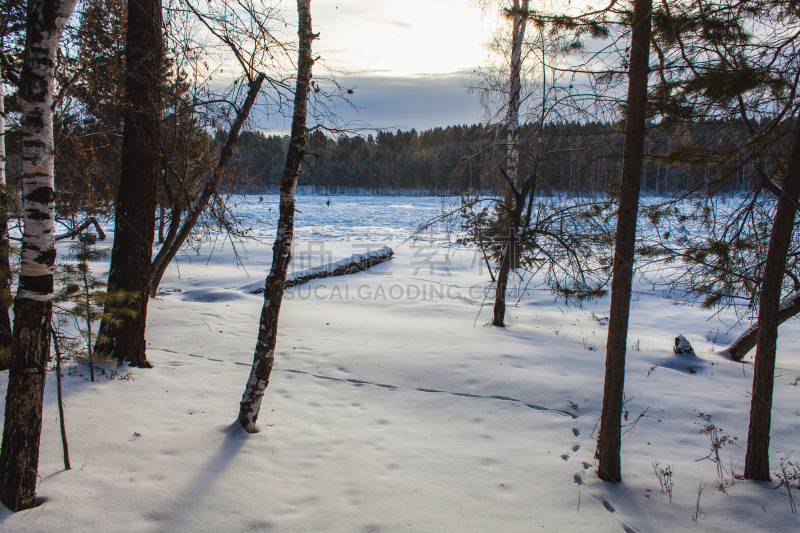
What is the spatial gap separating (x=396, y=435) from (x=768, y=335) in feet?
12.1

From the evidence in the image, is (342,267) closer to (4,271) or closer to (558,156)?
(558,156)

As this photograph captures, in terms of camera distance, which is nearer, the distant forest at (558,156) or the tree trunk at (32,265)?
the tree trunk at (32,265)

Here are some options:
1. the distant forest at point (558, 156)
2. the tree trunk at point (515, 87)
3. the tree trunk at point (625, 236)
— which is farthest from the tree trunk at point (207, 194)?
the tree trunk at point (515, 87)

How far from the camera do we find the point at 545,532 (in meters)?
3.05

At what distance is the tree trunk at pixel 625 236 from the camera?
130 inches

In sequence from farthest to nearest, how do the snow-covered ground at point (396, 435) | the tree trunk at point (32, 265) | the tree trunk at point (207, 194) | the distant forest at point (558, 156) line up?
the tree trunk at point (207, 194) < the distant forest at point (558, 156) < the snow-covered ground at point (396, 435) < the tree trunk at point (32, 265)

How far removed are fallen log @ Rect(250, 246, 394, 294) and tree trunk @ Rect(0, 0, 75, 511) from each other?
8776 millimetres

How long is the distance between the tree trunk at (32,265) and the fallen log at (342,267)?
8.78 m

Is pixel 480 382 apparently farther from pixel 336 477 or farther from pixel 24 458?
pixel 24 458

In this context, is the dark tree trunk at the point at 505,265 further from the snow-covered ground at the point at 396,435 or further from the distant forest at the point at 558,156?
the distant forest at the point at 558,156

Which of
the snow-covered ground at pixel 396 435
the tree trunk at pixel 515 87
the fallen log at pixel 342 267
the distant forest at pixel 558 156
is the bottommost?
the snow-covered ground at pixel 396 435

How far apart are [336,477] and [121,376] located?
3.29 m

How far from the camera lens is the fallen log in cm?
1288

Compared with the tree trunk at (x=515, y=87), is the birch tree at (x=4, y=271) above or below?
below
